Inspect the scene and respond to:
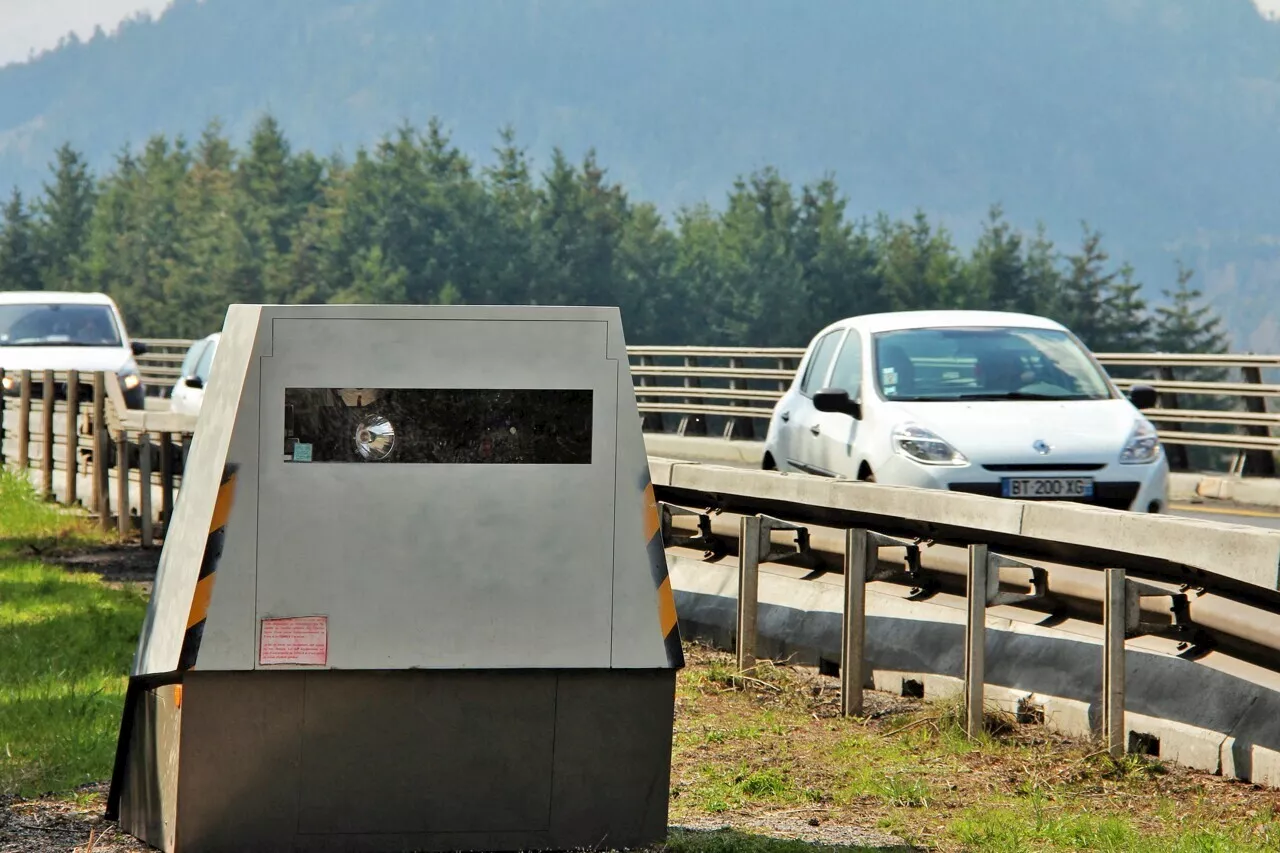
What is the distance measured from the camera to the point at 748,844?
520 centimetres

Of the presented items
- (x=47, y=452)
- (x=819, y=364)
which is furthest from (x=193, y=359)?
(x=819, y=364)

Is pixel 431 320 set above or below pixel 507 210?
below

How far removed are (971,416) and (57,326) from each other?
16.2 metres

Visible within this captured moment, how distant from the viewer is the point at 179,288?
12850 cm

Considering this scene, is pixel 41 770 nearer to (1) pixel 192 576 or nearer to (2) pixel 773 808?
(1) pixel 192 576

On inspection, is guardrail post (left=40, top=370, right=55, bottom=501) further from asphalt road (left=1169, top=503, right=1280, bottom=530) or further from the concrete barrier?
asphalt road (left=1169, top=503, right=1280, bottom=530)

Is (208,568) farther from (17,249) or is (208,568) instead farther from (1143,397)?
(17,249)

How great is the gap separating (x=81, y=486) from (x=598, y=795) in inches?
509

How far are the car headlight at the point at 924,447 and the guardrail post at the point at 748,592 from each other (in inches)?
115

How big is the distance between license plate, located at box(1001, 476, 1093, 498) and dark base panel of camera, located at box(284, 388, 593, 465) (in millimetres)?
6820

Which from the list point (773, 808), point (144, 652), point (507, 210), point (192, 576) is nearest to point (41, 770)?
point (144, 652)

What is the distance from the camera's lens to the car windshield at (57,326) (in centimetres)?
2423

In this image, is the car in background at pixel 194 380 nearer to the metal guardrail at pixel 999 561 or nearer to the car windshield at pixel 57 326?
the car windshield at pixel 57 326

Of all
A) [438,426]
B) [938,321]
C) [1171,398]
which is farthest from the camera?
[1171,398]
